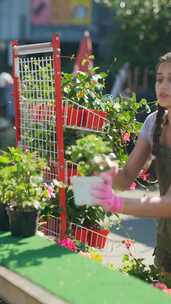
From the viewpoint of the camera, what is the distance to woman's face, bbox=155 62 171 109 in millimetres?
2701

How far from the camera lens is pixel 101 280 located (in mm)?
2516

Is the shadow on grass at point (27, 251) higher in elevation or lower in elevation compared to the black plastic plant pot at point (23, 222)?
lower

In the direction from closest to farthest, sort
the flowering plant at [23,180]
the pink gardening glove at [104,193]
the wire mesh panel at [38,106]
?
the pink gardening glove at [104,193] < the flowering plant at [23,180] < the wire mesh panel at [38,106]

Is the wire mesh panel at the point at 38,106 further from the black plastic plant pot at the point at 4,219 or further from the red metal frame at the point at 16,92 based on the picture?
the black plastic plant pot at the point at 4,219

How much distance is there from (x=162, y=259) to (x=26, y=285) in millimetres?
741

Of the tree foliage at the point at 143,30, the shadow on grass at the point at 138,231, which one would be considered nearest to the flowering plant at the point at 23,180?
the shadow on grass at the point at 138,231

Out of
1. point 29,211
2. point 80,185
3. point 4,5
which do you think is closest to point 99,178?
point 80,185

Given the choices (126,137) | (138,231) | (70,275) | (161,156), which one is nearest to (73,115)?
(126,137)

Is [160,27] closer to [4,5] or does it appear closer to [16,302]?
[4,5]

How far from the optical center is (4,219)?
332cm

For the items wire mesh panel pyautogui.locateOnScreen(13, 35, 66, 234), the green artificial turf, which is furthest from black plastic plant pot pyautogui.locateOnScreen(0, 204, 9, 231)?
wire mesh panel pyautogui.locateOnScreen(13, 35, 66, 234)

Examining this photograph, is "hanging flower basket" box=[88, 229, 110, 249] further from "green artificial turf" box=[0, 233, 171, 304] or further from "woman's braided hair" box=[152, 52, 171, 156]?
"woman's braided hair" box=[152, 52, 171, 156]

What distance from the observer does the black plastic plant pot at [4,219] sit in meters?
3.30

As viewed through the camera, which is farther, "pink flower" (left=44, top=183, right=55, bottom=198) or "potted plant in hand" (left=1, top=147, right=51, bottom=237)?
"pink flower" (left=44, top=183, right=55, bottom=198)
